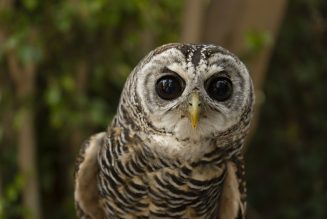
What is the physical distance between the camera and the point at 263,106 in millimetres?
3826

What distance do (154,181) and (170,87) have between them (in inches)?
13.4

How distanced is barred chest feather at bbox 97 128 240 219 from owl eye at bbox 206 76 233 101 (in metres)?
0.21

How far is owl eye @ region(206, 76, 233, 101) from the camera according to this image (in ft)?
4.29

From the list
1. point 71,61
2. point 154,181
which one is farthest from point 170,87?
point 71,61

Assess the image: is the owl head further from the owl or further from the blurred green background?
the blurred green background

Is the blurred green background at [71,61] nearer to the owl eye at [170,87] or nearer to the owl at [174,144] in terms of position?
the owl at [174,144]

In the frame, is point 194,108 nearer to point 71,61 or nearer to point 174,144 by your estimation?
point 174,144

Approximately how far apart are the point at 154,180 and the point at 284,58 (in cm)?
237

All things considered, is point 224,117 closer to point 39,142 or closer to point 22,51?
point 22,51

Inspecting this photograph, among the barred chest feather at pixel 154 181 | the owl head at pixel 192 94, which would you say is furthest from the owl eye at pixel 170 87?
the barred chest feather at pixel 154 181

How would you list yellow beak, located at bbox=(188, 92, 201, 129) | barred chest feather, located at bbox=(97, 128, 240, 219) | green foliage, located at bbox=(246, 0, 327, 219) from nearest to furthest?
yellow beak, located at bbox=(188, 92, 201, 129), barred chest feather, located at bbox=(97, 128, 240, 219), green foliage, located at bbox=(246, 0, 327, 219)

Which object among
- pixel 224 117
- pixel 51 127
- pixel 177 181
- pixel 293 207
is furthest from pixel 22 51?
pixel 293 207

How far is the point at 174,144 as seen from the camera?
142cm

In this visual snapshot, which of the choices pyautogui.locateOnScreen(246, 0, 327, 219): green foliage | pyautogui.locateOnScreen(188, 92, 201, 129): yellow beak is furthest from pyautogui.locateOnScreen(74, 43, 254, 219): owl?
pyautogui.locateOnScreen(246, 0, 327, 219): green foliage
